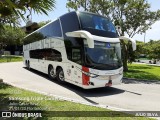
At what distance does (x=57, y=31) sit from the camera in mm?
13875

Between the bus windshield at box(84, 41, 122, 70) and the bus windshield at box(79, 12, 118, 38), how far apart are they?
24.0 inches

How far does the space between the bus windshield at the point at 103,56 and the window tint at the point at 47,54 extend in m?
3.23

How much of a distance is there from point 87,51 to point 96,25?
1.71m

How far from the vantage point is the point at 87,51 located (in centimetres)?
1064

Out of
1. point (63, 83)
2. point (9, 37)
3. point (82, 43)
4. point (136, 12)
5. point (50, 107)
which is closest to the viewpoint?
point (50, 107)

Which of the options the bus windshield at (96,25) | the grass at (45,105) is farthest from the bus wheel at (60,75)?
the grass at (45,105)

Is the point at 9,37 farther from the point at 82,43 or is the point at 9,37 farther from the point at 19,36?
the point at 82,43

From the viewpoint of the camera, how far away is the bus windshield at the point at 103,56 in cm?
1062

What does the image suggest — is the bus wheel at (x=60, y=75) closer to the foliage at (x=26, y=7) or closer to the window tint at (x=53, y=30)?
the window tint at (x=53, y=30)

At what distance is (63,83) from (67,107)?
6.01 m

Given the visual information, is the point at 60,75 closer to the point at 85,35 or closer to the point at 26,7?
the point at 85,35

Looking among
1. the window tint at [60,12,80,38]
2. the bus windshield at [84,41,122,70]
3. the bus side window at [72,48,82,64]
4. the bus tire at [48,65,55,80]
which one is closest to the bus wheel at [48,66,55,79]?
the bus tire at [48,65,55,80]

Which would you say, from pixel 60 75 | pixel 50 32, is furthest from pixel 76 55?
pixel 50 32

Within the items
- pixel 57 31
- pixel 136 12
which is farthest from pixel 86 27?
pixel 136 12
